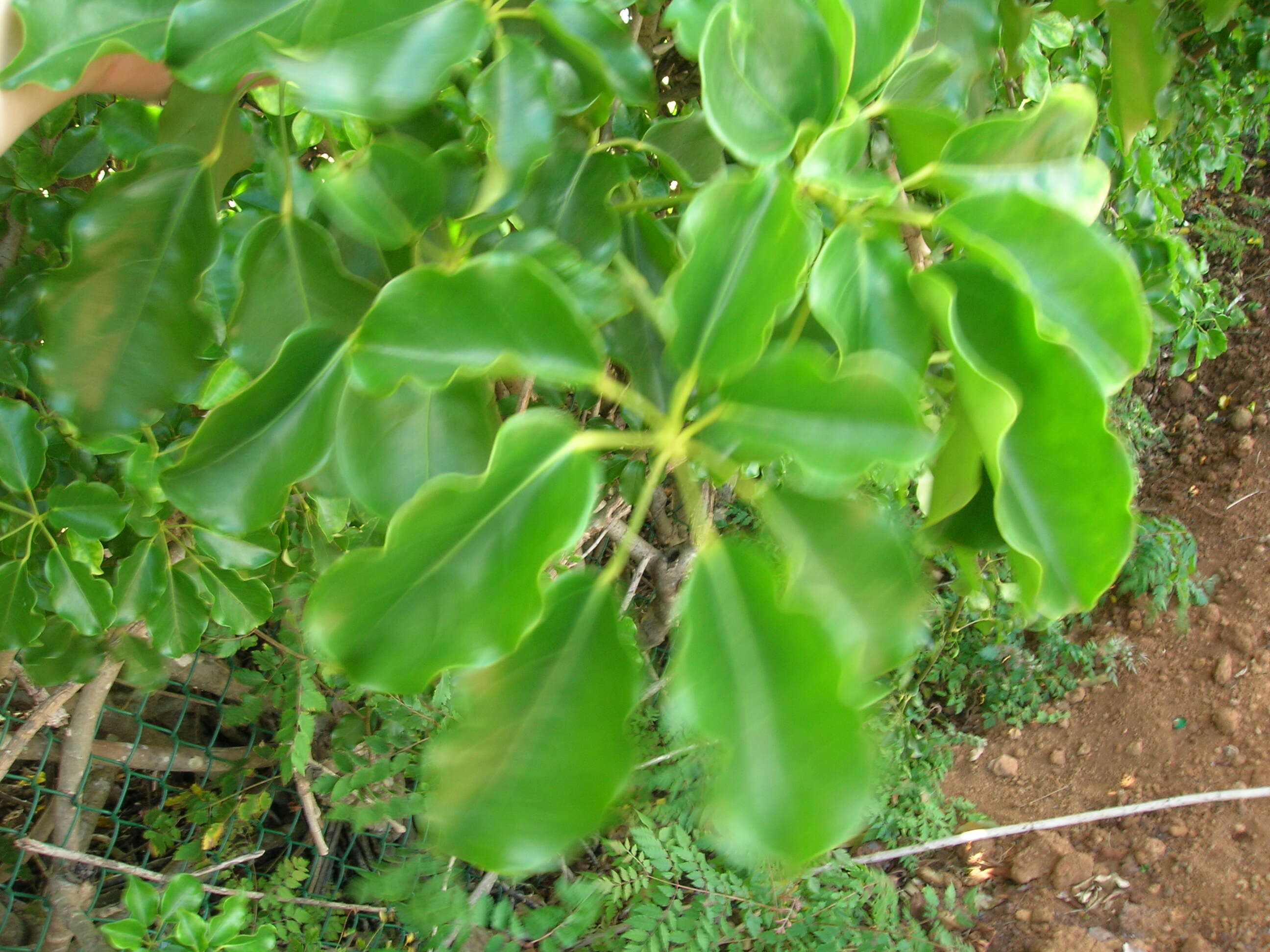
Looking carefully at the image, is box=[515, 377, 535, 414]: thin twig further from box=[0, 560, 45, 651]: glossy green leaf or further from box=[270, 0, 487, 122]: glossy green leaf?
box=[0, 560, 45, 651]: glossy green leaf

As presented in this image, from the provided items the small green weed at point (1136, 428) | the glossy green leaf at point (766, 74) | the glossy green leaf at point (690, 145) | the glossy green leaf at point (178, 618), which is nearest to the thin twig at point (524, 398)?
the glossy green leaf at point (690, 145)

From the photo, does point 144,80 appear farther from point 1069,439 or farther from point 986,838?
point 986,838

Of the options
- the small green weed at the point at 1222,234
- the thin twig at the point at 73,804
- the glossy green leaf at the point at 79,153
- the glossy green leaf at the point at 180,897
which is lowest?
the small green weed at the point at 1222,234

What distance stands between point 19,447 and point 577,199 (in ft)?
2.06

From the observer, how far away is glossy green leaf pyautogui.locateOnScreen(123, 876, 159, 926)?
1060 millimetres

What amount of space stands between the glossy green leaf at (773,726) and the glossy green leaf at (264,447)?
20cm

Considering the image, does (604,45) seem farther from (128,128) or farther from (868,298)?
(128,128)

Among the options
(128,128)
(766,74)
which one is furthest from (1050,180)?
(128,128)

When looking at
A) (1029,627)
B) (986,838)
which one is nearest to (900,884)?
(986,838)

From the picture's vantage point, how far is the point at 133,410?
0.47 m

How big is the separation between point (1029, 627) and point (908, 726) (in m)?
0.70

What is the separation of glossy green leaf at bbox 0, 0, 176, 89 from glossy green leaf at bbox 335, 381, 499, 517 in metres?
0.19

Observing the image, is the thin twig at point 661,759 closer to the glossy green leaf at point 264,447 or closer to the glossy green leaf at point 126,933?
the glossy green leaf at point 126,933

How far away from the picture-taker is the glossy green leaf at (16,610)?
79 centimetres
